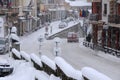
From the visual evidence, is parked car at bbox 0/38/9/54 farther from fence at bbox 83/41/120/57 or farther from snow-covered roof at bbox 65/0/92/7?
snow-covered roof at bbox 65/0/92/7

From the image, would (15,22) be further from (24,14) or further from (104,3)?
(104,3)

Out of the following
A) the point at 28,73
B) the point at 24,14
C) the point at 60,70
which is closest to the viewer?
the point at 60,70

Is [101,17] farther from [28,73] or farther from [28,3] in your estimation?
[28,3]

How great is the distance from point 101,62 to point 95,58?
3356 mm

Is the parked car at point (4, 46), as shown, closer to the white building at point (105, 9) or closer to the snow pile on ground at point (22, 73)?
the white building at point (105, 9)

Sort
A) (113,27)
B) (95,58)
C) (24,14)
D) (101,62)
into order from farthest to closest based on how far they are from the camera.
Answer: (24,14) → (113,27) → (95,58) → (101,62)

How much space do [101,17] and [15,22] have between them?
19043 millimetres

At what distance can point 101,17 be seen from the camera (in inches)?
1875

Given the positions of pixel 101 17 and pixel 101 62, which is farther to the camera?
pixel 101 17

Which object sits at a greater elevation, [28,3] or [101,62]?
[28,3]

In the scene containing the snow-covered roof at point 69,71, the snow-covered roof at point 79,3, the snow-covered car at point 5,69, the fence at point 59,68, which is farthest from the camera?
the snow-covered roof at point 79,3

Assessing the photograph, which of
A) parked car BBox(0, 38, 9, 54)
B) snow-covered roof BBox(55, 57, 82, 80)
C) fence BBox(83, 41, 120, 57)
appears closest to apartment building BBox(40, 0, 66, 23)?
fence BBox(83, 41, 120, 57)

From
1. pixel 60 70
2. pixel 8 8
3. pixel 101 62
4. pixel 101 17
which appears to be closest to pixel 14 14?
pixel 8 8

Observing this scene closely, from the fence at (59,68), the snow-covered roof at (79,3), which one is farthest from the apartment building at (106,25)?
the snow-covered roof at (79,3)
